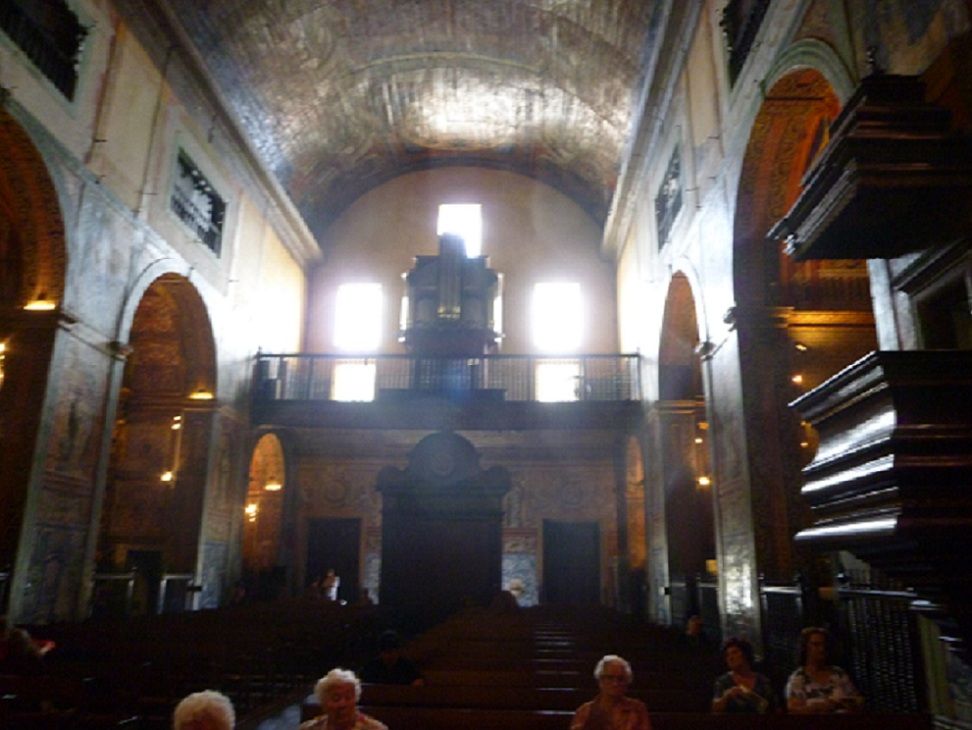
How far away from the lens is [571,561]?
20359 millimetres

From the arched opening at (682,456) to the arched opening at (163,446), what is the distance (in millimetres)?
8273

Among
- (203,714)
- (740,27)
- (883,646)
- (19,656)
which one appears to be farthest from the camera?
(740,27)

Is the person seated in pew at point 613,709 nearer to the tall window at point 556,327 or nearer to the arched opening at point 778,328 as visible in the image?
the arched opening at point 778,328

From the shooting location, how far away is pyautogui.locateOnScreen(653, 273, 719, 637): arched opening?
13.8 m

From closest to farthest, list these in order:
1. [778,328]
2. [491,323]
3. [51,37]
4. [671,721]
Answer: [671,721]
[778,328]
[51,37]
[491,323]

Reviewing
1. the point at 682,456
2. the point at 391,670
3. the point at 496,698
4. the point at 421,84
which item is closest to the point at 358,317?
the point at 421,84

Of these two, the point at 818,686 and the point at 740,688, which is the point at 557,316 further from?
the point at 740,688

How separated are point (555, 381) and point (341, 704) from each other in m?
18.0

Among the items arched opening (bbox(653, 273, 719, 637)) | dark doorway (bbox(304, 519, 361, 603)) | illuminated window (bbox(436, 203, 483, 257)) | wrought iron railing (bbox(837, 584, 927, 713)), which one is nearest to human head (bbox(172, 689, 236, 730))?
wrought iron railing (bbox(837, 584, 927, 713))

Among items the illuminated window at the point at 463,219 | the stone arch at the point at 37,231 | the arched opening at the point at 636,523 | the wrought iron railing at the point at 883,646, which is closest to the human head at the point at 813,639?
the wrought iron railing at the point at 883,646

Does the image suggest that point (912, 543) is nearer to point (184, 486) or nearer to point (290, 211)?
point (184, 486)

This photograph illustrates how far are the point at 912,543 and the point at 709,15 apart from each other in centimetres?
992

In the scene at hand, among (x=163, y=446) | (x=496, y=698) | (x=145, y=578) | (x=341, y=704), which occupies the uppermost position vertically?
(x=163, y=446)

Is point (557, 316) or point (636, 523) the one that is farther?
point (557, 316)
